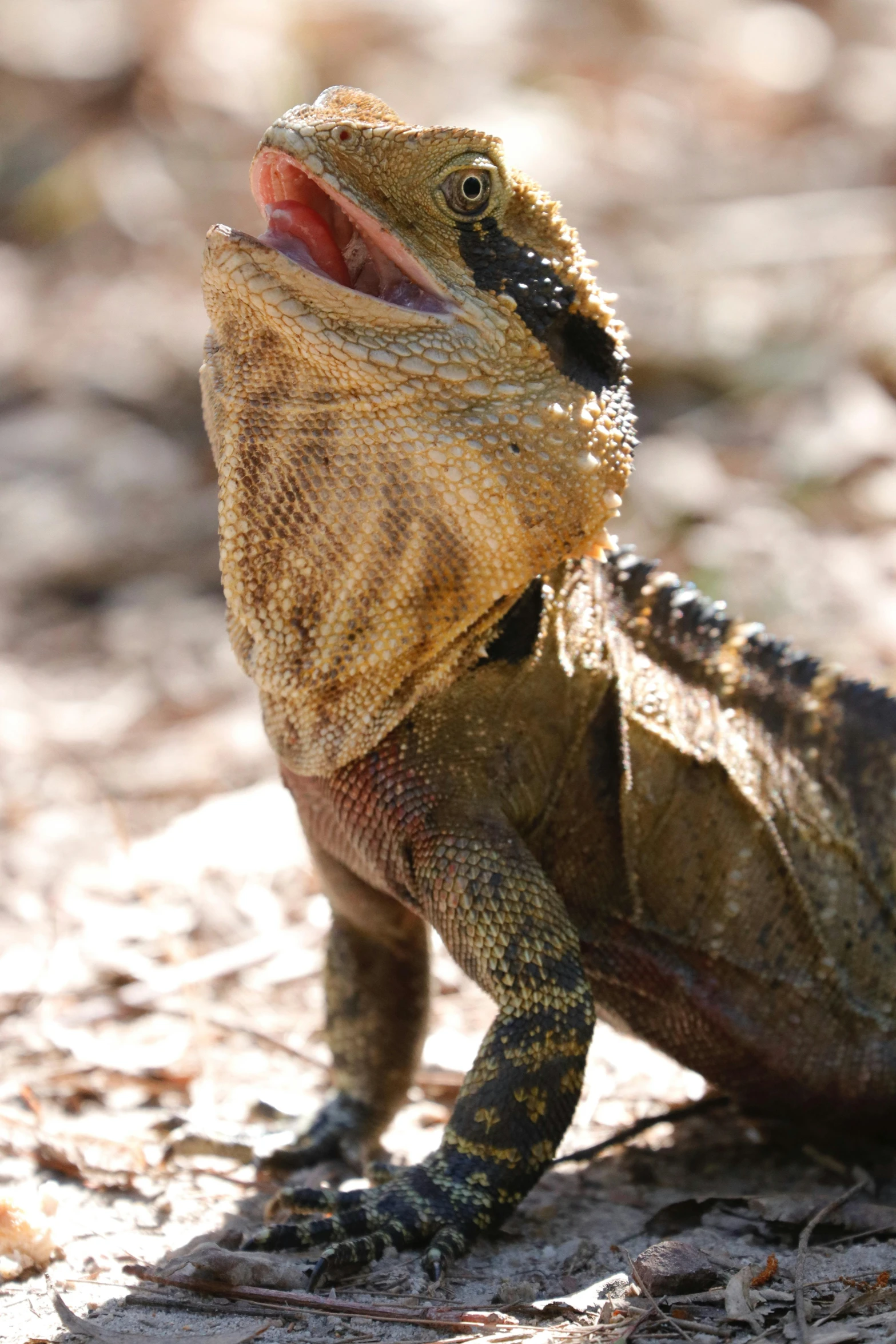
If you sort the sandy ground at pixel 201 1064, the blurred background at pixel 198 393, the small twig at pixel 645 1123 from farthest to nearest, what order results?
1. the blurred background at pixel 198 393
2. the small twig at pixel 645 1123
3. the sandy ground at pixel 201 1064

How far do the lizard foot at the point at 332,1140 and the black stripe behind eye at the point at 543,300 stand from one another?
2.64 meters

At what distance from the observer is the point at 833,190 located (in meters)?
14.2

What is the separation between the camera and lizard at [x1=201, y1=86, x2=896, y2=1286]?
3.51 m

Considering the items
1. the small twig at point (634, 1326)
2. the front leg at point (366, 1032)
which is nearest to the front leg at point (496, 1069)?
the small twig at point (634, 1326)

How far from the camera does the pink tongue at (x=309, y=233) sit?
3.52 meters

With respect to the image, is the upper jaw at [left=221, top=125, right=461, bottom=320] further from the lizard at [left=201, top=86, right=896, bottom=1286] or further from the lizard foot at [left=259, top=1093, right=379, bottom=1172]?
the lizard foot at [left=259, top=1093, right=379, bottom=1172]

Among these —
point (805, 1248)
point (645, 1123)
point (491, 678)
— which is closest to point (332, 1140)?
point (645, 1123)

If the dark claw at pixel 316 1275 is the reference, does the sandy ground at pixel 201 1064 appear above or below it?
above

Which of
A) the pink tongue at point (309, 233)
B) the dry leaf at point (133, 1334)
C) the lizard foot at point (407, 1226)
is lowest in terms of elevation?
the dry leaf at point (133, 1334)

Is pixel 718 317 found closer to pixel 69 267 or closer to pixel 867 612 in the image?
pixel 867 612

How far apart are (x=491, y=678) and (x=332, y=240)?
126 cm

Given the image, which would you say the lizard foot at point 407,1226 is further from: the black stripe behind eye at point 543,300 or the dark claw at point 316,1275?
the black stripe behind eye at point 543,300

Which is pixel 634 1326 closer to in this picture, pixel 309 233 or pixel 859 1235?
pixel 859 1235

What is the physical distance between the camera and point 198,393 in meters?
11.3
